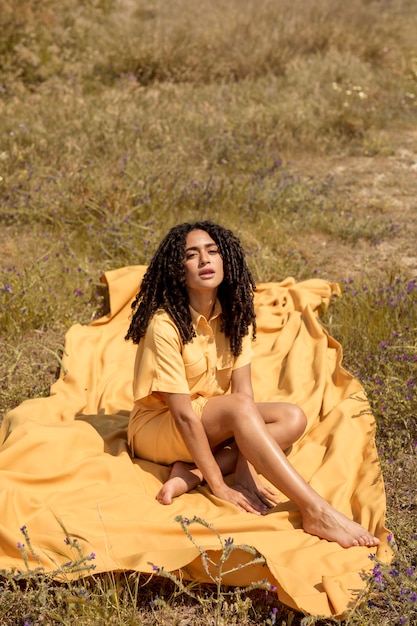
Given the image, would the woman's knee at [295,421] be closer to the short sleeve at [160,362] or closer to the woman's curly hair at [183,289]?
the woman's curly hair at [183,289]

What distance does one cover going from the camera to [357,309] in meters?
4.64

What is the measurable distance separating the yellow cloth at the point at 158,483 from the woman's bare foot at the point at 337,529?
0.03 metres

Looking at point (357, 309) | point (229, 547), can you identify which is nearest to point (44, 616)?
point (229, 547)

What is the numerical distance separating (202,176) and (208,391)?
3380 mm

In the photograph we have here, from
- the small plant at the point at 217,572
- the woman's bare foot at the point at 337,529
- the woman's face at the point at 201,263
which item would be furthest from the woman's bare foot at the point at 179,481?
the woman's face at the point at 201,263

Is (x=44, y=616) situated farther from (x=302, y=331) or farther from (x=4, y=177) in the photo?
(x=4, y=177)

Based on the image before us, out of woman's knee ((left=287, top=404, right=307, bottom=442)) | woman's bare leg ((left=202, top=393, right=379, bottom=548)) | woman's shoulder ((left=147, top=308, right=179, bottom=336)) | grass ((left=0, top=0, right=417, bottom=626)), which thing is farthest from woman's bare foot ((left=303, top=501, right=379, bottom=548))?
woman's shoulder ((left=147, top=308, right=179, bottom=336))

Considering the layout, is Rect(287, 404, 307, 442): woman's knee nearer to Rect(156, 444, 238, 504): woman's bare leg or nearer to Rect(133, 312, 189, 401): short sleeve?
Rect(156, 444, 238, 504): woman's bare leg

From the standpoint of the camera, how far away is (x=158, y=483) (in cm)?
328

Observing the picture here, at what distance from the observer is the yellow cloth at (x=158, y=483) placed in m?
2.71

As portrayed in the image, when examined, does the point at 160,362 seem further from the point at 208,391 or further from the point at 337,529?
the point at 337,529

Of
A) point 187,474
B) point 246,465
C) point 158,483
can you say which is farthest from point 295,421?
point 158,483

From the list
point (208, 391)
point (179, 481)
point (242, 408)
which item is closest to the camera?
point (242, 408)

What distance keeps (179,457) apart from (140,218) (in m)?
2.74
